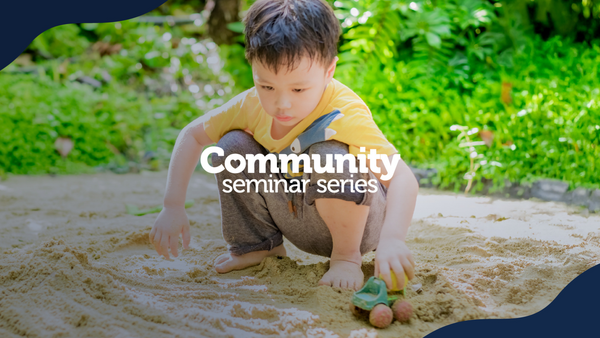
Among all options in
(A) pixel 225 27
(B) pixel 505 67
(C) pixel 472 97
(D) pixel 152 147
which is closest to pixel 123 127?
(D) pixel 152 147

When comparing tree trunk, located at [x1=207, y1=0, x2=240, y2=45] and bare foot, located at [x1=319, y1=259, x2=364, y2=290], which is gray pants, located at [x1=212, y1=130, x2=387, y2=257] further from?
tree trunk, located at [x1=207, y1=0, x2=240, y2=45]

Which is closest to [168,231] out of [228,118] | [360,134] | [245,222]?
[245,222]

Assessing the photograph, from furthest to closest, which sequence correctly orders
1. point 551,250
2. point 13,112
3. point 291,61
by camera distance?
point 13,112, point 551,250, point 291,61

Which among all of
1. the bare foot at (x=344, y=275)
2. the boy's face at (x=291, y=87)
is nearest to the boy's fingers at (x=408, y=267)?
the bare foot at (x=344, y=275)

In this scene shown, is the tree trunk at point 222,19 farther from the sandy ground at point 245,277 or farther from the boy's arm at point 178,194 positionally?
the boy's arm at point 178,194

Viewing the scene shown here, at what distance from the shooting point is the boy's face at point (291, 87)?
112 centimetres

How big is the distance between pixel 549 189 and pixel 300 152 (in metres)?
1.51

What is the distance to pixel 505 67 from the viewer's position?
3.03 meters

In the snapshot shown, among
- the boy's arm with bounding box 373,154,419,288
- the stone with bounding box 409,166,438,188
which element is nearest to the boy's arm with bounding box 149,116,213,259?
the boy's arm with bounding box 373,154,419,288

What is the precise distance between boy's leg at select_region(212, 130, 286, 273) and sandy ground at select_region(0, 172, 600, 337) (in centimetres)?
5

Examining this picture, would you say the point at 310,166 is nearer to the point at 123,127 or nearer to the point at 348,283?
the point at 348,283

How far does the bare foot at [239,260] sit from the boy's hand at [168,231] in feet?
0.59

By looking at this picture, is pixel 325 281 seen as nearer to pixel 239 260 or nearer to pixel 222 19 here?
Result: pixel 239 260

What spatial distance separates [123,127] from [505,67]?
2.71m
